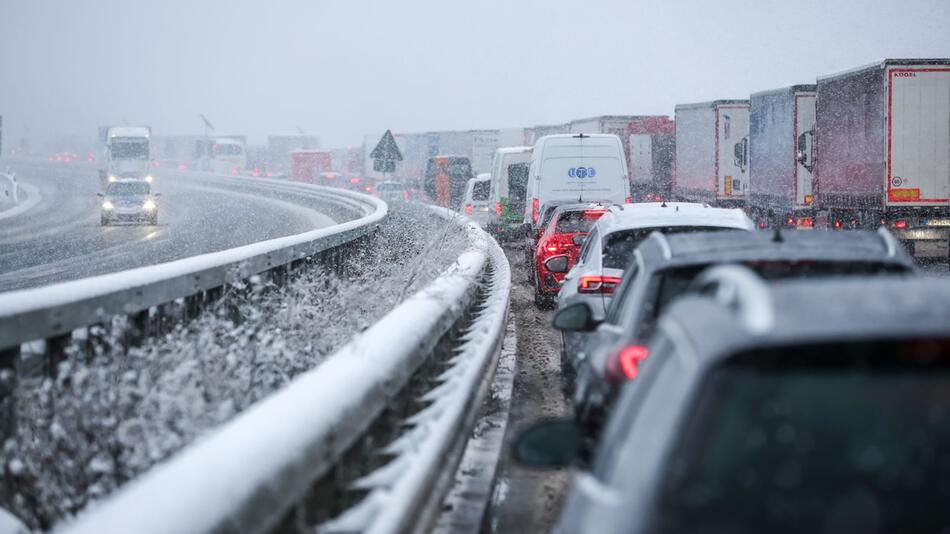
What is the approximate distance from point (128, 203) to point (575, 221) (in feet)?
95.5

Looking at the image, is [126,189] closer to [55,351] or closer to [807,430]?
[55,351]

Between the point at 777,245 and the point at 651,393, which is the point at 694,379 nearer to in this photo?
the point at 651,393

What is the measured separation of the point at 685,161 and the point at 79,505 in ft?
119

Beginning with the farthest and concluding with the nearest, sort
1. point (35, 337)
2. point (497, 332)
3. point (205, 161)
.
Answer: point (205, 161), point (497, 332), point (35, 337)

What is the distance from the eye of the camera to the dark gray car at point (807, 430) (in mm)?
2584

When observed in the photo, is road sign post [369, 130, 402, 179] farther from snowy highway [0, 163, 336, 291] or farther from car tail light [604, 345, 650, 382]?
car tail light [604, 345, 650, 382]

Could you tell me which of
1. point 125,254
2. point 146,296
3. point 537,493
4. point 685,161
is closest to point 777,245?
point 537,493

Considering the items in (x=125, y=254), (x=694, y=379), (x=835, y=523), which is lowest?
(x=125, y=254)

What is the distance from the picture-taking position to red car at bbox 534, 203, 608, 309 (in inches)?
653

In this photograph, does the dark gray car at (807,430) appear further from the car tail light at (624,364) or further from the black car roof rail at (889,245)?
the black car roof rail at (889,245)

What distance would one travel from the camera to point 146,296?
8.16m

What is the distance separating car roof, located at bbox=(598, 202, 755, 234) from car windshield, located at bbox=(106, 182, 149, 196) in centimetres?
3577

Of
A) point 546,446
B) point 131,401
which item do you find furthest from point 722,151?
point 546,446

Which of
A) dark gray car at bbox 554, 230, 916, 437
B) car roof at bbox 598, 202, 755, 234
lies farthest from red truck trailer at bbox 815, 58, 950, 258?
dark gray car at bbox 554, 230, 916, 437
